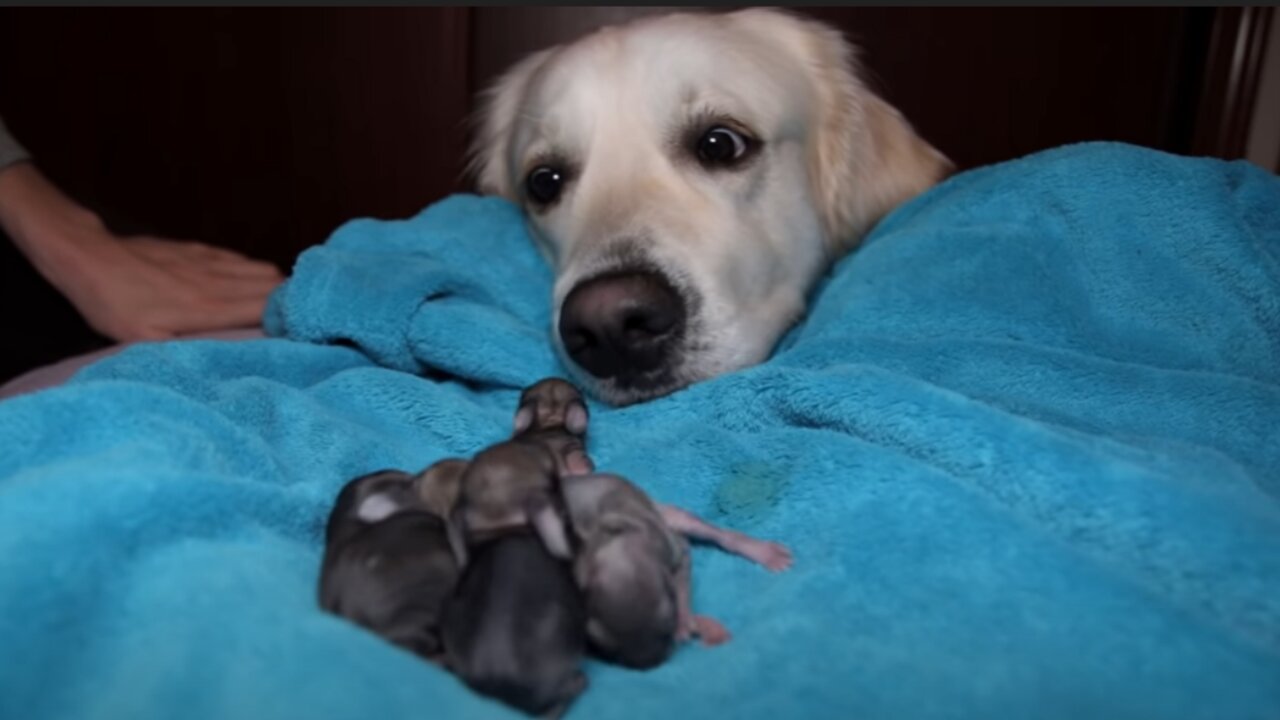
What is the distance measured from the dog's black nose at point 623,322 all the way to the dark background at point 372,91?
1.76 meters

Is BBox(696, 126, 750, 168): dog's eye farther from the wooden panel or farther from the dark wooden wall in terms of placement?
the wooden panel

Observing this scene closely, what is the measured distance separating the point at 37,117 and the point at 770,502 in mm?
3127

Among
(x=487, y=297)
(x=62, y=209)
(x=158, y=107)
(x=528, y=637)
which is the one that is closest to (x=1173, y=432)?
(x=528, y=637)

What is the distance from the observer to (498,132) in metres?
2.08

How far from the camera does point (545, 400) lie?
0.98 metres

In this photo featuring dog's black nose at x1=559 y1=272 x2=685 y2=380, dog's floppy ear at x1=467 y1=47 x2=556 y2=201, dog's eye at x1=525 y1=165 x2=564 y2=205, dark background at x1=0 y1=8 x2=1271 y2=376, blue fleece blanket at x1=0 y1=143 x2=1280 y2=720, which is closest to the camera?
blue fleece blanket at x1=0 y1=143 x2=1280 y2=720

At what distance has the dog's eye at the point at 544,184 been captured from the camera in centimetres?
158

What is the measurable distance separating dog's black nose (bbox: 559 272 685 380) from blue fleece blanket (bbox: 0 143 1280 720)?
0.10 m

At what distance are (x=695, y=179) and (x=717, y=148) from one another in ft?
0.23

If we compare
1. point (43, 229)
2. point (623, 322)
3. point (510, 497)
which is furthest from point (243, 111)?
point (510, 497)

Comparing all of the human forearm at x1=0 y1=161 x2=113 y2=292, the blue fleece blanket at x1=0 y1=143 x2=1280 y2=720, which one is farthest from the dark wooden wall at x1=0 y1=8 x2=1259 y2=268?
the blue fleece blanket at x1=0 y1=143 x2=1280 y2=720

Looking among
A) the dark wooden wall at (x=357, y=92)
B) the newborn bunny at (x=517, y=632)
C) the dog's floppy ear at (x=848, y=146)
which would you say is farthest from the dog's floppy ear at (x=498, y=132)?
the newborn bunny at (x=517, y=632)

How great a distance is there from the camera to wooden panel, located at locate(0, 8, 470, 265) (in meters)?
2.93

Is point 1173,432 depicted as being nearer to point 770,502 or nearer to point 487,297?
point 770,502
